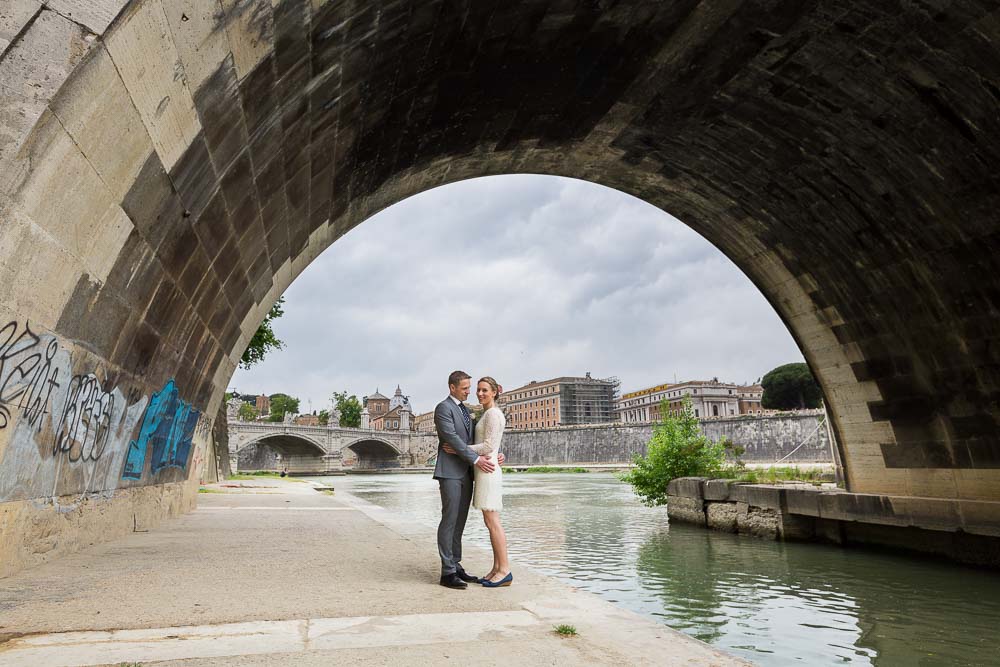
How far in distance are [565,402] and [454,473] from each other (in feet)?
433

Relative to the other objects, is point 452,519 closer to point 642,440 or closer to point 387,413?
point 642,440

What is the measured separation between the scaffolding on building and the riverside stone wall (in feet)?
136

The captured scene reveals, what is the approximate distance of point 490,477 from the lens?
5.43 m

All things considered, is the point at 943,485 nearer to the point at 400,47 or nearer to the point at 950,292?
the point at 950,292

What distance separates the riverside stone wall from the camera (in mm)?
63000

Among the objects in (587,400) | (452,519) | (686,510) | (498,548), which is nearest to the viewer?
(498,548)

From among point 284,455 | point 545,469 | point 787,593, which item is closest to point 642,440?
point 545,469

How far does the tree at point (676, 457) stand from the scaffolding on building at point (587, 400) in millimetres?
116642

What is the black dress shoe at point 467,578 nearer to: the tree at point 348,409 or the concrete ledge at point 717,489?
the concrete ledge at point 717,489

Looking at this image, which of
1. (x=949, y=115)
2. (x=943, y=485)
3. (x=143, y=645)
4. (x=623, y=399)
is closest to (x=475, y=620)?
(x=143, y=645)

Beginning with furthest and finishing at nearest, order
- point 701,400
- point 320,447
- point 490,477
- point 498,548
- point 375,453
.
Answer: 1. point 701,400
2. point 375,453
3. point 320,447
4. point 490,477
5. point 498,548

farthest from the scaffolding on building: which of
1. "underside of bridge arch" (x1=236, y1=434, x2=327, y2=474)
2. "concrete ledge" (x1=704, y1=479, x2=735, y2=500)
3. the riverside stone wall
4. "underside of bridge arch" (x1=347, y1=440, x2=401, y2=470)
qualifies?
"concrete ledge" (x1=704, y1=479, x2=735, y2=500)

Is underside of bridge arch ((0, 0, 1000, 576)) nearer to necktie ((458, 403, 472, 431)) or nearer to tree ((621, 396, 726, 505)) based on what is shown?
necktie ((458, 403, 472, 431))

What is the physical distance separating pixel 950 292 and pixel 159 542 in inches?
439
